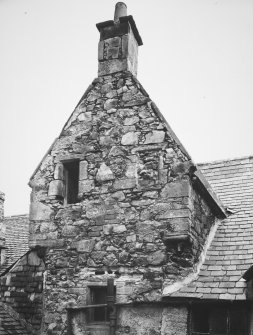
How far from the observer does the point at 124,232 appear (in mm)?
7434

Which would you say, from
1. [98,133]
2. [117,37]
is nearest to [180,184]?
[98,133]

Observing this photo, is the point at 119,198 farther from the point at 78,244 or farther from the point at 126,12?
the point at 126,12

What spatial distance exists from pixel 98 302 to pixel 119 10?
20.3 ft

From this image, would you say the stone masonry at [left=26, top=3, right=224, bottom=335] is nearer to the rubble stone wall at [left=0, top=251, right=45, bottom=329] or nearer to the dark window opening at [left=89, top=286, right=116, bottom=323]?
the dark window opening at [left=89, top=286, right=116, bottom=323]

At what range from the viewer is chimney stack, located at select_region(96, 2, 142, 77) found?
8586mm

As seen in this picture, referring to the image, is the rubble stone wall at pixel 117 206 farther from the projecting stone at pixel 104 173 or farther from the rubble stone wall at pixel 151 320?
the rubble stone wall at pixel 151 320

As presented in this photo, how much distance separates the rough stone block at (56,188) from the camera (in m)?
8.16

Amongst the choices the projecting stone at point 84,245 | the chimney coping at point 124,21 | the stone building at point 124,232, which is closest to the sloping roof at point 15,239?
the stone building at point 124,232

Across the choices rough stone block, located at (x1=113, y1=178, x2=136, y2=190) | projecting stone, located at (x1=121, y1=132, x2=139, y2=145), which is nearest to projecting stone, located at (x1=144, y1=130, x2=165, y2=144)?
projecting stone, located at (x1=121, y1=132, x2=139, y2=145)

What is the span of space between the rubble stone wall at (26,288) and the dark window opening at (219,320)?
9.82 ft

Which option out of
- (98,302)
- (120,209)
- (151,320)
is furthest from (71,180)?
(151,320)

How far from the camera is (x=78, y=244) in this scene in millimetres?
7703

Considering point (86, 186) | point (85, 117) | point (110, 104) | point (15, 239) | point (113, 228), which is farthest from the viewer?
point (15, 239)

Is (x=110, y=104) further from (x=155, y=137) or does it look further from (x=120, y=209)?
(x=120, y=209)
